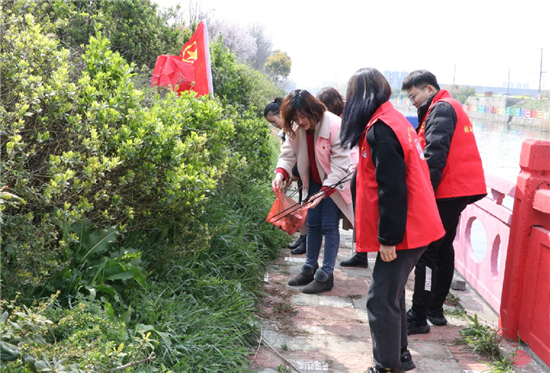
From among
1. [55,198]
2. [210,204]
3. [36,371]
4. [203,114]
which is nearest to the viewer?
[36,371]

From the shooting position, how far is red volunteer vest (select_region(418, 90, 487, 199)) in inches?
150

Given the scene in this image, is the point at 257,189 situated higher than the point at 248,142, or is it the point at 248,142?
the point at 248,142

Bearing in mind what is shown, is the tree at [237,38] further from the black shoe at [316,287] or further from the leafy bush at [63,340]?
the leafy bush at [63,340]

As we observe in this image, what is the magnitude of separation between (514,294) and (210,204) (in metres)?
2.78

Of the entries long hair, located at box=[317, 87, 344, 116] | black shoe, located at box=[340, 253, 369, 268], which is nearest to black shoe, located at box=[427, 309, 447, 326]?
black shoe, located at box=[340, 253, 369, 268]

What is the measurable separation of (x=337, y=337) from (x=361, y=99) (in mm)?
1855

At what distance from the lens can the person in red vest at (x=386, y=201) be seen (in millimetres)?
2828

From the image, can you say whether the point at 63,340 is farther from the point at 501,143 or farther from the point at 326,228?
the point at 501,143

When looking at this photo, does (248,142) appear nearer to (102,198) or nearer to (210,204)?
(210,204)

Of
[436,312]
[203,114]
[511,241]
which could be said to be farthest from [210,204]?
[511,241]

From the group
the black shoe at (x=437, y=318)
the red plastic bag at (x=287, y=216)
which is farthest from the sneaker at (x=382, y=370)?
the red plastic bag at (x=287, y=216)

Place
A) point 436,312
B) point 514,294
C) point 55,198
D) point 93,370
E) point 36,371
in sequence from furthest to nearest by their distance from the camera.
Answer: point 436,312 < point 514,294 < point 55,198 < point 93,370 < point 36,371

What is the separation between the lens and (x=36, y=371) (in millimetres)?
1749

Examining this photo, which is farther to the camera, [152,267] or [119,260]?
[152,267]
